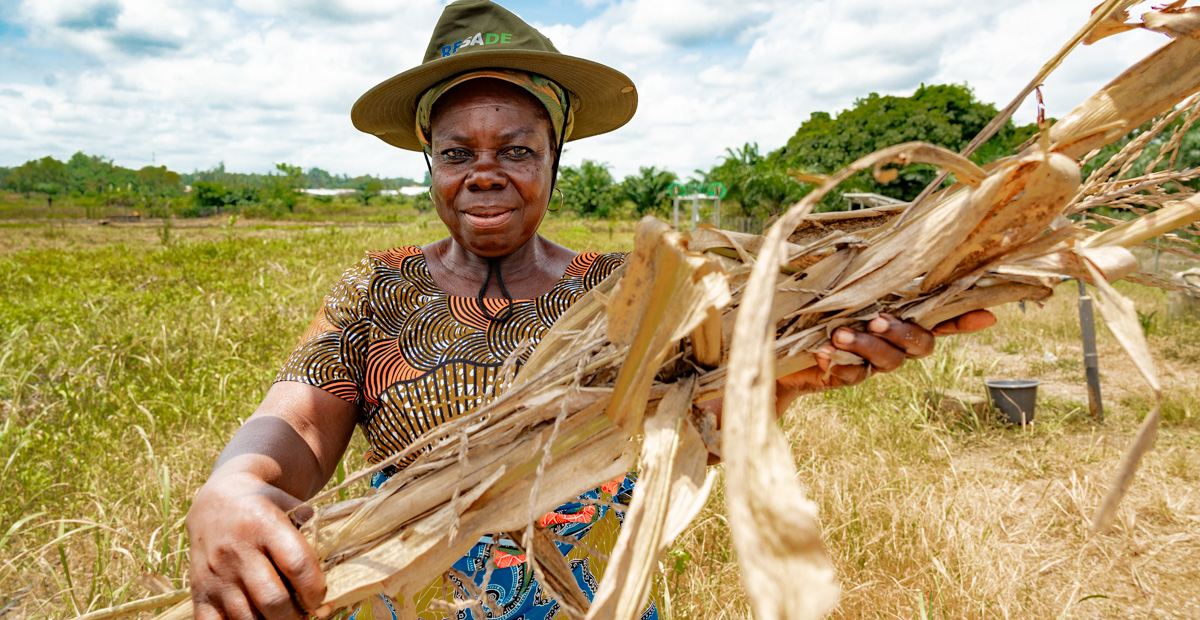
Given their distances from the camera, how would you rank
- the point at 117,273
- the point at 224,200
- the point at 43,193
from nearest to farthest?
the point at 117,273, the point at 224,200, the point at 43,193

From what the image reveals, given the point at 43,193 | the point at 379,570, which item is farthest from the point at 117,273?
the point at 43,193

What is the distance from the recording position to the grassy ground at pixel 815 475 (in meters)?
2.10

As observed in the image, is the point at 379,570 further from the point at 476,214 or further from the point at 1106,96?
the point at 1106,96

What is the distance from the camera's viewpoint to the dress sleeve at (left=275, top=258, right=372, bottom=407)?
123 cm

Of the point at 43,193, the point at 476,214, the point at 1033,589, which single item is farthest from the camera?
the point at 43,193

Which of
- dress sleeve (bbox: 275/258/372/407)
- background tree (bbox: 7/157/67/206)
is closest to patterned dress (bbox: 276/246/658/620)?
dress sleeve (bbox: 275/258/372/407)

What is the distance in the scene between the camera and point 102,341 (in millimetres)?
3727

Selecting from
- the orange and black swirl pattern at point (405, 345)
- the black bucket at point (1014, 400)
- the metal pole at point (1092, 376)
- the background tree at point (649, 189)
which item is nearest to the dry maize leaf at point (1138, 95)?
the orange and black swirl pattern at point (405, 345)

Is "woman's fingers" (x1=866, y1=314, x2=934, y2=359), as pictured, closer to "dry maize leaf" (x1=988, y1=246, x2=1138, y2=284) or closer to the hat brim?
"dry maize leaf" (x1=988, y1=246, x2=1138, y2=284)

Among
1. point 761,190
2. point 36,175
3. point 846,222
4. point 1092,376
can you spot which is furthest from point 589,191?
point 36,175

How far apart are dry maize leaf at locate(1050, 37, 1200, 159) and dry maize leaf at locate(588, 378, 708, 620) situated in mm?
456

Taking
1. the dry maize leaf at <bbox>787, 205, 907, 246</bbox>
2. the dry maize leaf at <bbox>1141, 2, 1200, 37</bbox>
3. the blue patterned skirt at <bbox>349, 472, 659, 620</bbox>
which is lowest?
the blue patterned skirt at <bbox>349, 472, 659, 620</bbox>

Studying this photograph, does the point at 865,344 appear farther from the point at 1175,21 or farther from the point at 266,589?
the point at 266,589

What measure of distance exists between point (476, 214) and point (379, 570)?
83cm
